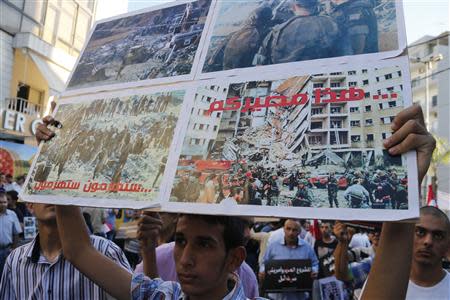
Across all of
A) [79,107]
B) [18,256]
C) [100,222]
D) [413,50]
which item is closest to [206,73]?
[79,107]

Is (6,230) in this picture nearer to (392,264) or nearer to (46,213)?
(46,213)

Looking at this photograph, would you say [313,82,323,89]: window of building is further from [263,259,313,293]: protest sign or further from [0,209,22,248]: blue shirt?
[0,209,22,248]: blue shirt

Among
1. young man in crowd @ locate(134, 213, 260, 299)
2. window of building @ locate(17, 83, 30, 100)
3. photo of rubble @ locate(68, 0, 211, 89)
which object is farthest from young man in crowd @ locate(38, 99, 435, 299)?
window of building @ locate(17, 83, 30, 100)

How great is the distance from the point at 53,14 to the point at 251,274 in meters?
17.0

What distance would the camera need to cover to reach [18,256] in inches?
95.0

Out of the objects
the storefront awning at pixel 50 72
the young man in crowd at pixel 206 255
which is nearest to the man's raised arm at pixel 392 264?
the young man in crowd at pixel 206 255

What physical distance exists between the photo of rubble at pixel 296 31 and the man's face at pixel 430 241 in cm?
167

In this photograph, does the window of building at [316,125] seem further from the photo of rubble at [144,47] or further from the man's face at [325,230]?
the man's face at [325,230]

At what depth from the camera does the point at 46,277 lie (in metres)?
2.22

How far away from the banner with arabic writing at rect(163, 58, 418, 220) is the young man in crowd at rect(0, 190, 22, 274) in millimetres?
6190

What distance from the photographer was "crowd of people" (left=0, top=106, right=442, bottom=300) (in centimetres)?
131

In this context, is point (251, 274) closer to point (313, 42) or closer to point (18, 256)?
point (18, 256)

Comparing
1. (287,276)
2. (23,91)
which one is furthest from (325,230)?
(23,91)

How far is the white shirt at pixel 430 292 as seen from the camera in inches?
93.0
